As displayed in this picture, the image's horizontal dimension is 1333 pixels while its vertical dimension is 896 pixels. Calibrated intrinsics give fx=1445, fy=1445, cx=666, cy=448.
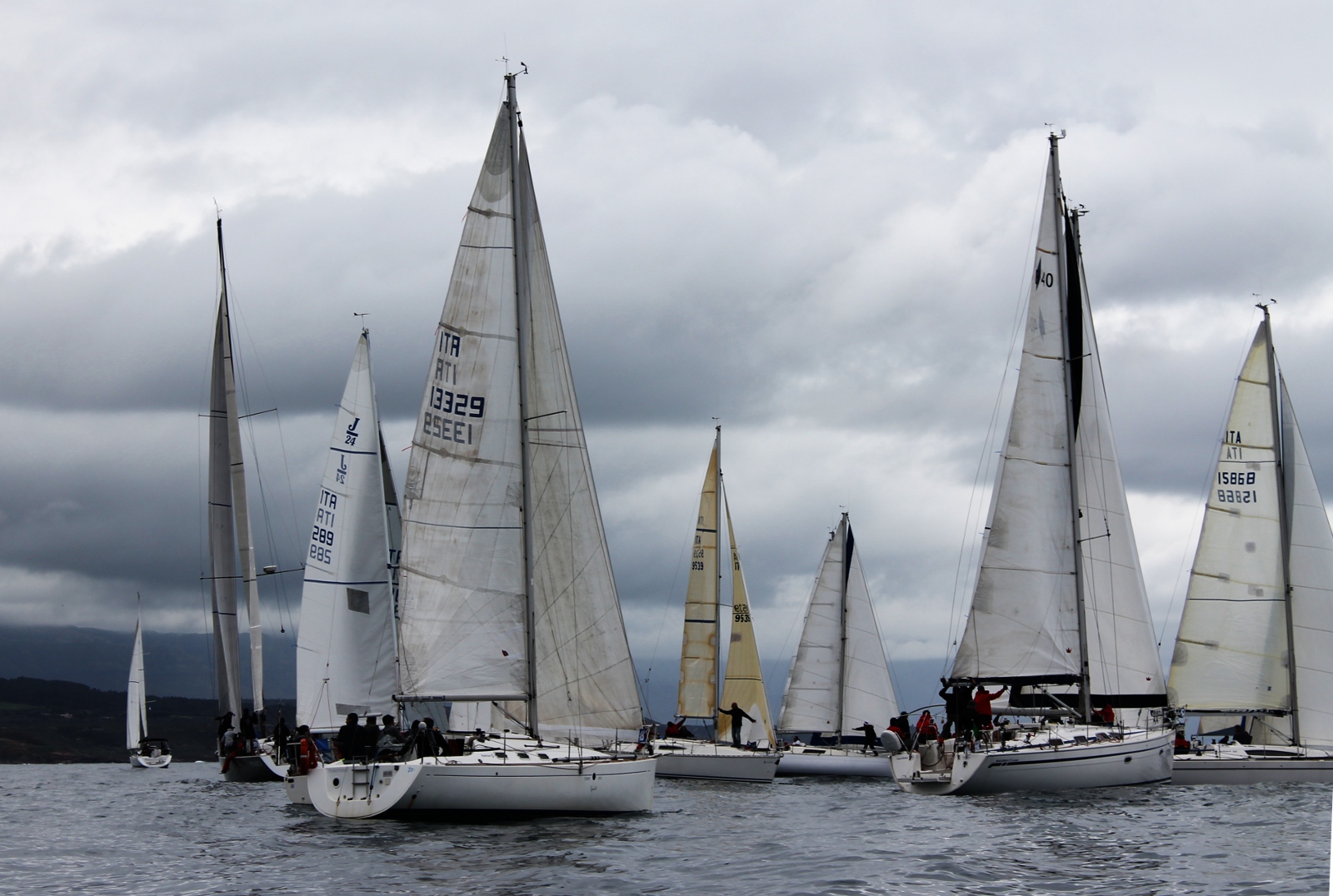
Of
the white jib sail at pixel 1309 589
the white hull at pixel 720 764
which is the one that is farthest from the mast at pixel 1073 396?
the white hull at pixel 720 764

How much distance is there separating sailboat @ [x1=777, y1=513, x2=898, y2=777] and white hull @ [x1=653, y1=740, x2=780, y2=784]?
10036mm

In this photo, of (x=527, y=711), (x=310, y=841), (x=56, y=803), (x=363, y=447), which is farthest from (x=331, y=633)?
(x=310, y=841)

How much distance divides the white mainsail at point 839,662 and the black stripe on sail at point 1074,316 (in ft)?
66.3

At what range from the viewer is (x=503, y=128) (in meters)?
29.3

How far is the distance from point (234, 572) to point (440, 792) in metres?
27.4

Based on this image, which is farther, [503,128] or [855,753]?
[855,753]

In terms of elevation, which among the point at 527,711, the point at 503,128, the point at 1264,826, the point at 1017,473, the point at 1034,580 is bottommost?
the point at 1264,826

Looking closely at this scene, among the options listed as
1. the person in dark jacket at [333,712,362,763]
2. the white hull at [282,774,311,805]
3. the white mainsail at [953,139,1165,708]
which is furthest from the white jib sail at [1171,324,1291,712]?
the person in dark jacket at [333,712,362,763]

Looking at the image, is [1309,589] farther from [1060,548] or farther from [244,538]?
[244,538]

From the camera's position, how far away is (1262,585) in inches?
1602

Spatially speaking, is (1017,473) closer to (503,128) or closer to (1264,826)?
(1264,826)

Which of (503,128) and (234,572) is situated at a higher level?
(503,128)

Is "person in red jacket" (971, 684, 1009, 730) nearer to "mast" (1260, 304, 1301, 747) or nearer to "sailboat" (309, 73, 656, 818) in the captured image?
"sailboat" (309, 73, 656, 818)

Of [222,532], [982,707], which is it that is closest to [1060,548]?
[982,707]
